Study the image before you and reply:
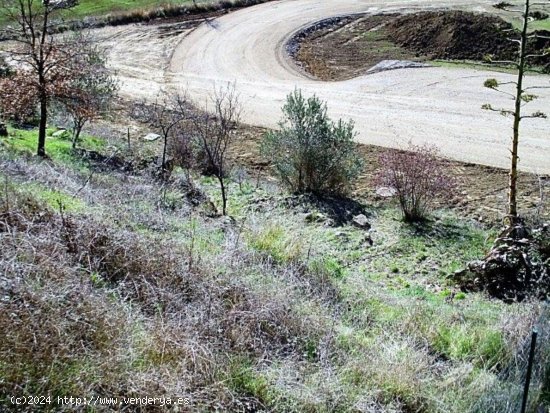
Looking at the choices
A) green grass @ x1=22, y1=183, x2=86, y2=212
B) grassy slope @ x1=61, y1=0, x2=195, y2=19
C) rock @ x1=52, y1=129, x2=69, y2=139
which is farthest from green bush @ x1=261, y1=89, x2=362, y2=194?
grassy slope @ x1=61, y1=0, x2=195, y2=19

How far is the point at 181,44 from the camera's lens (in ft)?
96.2

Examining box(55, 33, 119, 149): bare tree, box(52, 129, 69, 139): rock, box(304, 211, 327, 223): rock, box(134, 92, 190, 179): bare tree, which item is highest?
box(55, 33, 119, 149): bare tree

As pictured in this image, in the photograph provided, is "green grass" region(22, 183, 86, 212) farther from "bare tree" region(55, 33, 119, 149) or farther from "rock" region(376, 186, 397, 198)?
"rock" region(376, 186, 397, 198)

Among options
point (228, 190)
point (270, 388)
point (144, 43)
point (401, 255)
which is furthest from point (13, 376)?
point (144, 43)

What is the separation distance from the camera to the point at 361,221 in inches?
519

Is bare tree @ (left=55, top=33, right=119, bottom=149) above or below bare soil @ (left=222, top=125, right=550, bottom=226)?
above

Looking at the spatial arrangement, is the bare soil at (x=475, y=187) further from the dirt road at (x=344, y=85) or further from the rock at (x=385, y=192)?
the dirt road at (x=344, y=85)

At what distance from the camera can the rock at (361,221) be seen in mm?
13055

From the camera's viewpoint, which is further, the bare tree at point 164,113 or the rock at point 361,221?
the bare tree at point 164,113

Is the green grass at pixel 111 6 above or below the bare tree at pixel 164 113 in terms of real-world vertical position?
above

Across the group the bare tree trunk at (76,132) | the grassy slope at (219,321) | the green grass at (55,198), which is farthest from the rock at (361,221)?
the bare tree trunk at (76,132)

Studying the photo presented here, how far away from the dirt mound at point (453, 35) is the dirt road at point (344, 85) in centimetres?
218

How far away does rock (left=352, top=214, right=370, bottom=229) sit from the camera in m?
13.1

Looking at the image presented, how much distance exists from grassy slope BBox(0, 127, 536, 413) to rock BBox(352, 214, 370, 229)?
2907 millimetres
